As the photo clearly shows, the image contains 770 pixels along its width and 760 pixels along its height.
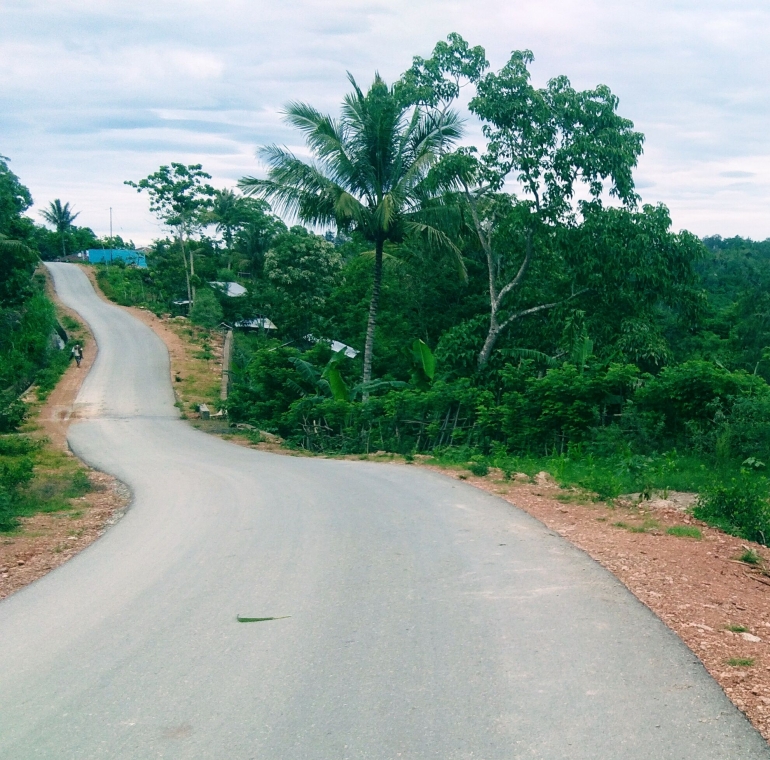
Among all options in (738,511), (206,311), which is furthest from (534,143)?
(206,311)

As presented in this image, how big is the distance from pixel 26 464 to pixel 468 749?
10636 mm

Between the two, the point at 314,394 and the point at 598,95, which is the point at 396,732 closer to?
the point at 598,95

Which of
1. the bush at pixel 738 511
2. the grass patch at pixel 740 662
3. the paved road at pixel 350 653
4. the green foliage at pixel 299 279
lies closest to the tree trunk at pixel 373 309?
the paved road at pixel 350 653

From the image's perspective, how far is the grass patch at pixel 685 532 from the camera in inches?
335

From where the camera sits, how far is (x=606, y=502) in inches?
422

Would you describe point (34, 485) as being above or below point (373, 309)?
below

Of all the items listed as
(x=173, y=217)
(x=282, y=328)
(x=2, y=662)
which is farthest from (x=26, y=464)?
(x=173, y=217)

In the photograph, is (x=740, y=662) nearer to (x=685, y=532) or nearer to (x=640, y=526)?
(x=685, y=532)

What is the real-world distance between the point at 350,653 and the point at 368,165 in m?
17.7

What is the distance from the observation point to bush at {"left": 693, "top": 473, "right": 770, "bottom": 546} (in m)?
8.86

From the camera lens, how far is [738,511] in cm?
909

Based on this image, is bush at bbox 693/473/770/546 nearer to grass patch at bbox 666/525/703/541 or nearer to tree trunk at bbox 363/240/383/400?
grass patch at bbox 666/525/703/541

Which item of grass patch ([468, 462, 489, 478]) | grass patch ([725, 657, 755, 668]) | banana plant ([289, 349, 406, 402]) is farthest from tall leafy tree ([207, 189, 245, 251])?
grass patch ([725, 657, 755, 668])

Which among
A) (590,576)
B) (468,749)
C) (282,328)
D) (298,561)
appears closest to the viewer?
(468,749)
